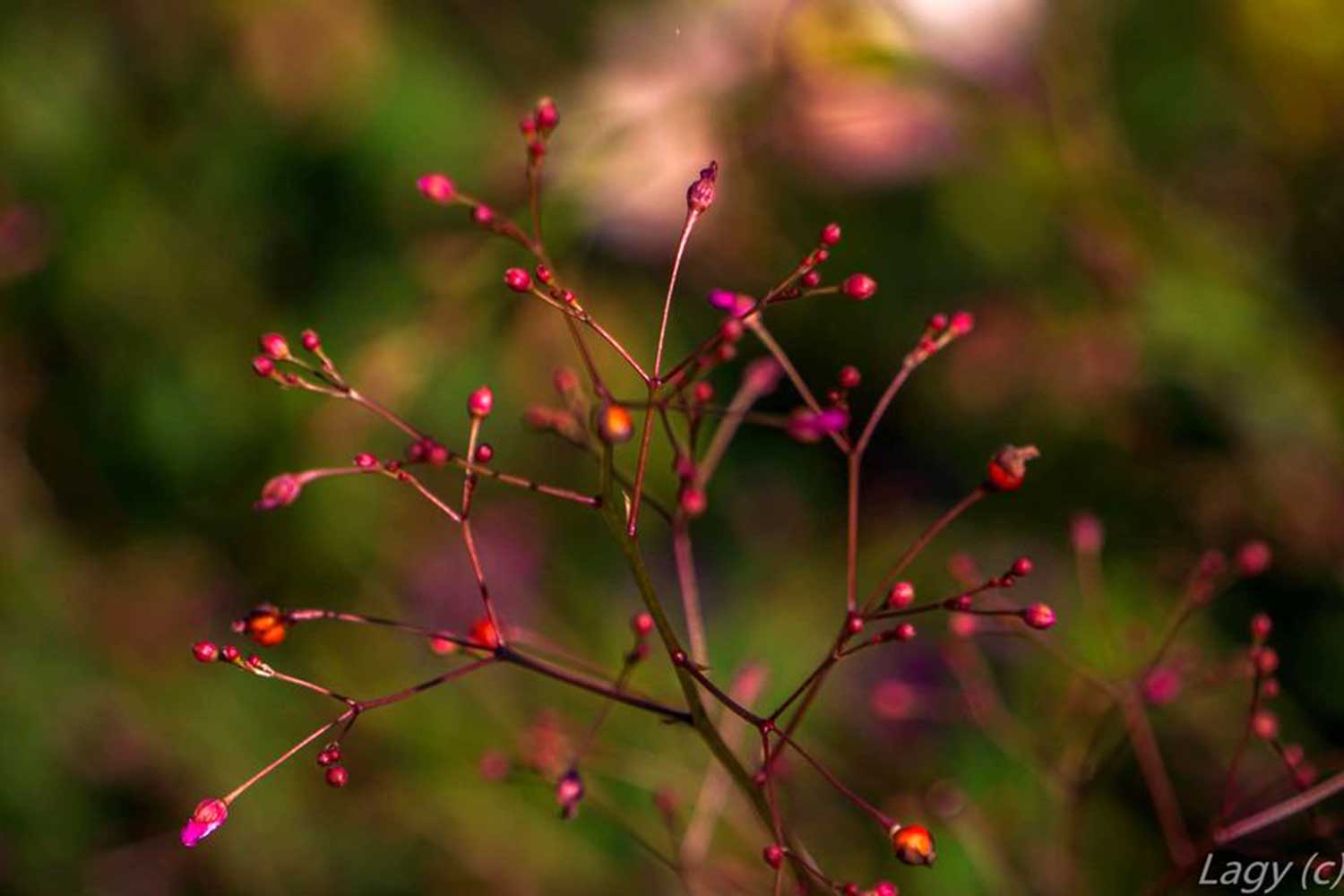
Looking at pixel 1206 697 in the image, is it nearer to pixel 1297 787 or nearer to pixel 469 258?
pixel 1297 787

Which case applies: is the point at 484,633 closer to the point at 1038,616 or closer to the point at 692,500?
the point at 692,500

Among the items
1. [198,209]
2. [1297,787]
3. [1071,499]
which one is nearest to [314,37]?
[198,209]

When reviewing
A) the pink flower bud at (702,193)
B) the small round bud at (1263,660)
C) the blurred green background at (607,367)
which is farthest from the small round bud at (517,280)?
the blurred green background at (607,367)

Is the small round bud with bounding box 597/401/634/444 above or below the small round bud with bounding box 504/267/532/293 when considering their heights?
below

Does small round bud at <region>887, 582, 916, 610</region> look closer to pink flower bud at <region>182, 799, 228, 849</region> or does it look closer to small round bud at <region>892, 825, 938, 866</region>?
small round bud at <region>892, 825, 938, 866</region>

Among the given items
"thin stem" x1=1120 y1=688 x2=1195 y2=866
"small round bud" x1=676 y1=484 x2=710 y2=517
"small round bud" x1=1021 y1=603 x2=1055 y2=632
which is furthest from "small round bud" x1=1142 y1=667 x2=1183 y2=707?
"small round bud" x1=676 y1=484 x2=710 y2=517

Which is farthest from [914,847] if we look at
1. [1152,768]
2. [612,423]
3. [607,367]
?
[607,367]
